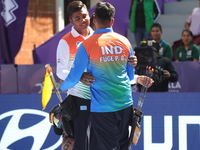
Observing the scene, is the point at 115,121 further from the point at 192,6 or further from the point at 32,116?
the point at 192,6

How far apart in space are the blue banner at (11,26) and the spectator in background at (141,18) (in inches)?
89.3

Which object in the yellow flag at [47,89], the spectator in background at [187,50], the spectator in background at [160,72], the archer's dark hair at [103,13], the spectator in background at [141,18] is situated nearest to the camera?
the archer's dark hair at [103,13]

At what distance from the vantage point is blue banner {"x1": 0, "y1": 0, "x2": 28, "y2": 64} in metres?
10.0

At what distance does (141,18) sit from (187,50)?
137 cm

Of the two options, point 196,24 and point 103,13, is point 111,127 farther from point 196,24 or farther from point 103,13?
point 196,24

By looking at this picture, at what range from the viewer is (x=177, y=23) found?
495 inches

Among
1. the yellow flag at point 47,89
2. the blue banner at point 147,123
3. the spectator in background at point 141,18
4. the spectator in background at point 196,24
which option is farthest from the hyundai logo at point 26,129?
the spectator in background at point 196,24

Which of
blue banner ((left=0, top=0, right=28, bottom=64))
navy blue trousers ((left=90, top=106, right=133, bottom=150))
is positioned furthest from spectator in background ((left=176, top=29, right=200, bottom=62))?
navy blue trousers ((left=90, top=106, right=133, bottom=150))

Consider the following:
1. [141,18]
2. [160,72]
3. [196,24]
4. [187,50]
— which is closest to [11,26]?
[141,18]

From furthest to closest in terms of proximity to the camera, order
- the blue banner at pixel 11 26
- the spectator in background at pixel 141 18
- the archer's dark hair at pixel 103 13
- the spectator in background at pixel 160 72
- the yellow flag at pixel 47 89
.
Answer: the spectator in background at pixel 141 18
the blue banner at pixel 11 26
the spectator in background at pixel 160 72
the yellow flag at pixel 47 89
the archer's dark hair at pixel 103 13

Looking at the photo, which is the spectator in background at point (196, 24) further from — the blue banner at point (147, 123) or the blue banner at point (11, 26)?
the blue banner at point (147, 123)

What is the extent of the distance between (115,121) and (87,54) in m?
0.68

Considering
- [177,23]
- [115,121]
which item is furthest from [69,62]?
[177,23]

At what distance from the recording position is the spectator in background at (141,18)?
35.2ft
